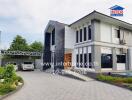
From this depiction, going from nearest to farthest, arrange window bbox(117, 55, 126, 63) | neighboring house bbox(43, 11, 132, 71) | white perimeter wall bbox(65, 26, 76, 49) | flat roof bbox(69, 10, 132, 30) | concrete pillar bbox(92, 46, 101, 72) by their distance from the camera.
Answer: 1. flat roof bbox(69, 10, 132, 30)
2. concrete pillar bbox(92, 46, 101, 72)
3. neighboring house bbox(43, 11, 132, 71)
4. window bbox(117, 55, 126, 63)
5. white perimeter wall bbox(65, 26, 76, 49)

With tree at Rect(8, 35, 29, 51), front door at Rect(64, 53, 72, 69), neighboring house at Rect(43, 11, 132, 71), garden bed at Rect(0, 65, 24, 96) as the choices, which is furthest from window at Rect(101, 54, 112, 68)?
tree at Rect(8, 35, 29, 51)

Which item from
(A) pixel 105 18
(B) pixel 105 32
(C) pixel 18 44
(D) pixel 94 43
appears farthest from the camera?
(C) pixel 18 44

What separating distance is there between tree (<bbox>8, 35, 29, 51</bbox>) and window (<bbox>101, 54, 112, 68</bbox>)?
2714cm

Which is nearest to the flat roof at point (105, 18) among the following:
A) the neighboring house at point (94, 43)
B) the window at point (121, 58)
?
the neighboring house at point (94, 43)

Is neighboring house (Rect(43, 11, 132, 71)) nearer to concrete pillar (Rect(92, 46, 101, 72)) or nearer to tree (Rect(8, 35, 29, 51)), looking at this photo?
concrete pillar (Rect(92, 46, 101, 72))

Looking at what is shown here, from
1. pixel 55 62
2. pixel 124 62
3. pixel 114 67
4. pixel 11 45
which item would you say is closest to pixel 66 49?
pixel 55 62

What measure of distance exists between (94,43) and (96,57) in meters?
1.61

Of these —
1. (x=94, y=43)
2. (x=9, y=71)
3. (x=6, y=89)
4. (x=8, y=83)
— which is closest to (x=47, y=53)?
(x=94, y=43)

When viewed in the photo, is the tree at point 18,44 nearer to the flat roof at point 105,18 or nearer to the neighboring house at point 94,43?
the neighboring house at point 94,43

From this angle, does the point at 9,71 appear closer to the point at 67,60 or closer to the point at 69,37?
the point at 67,60

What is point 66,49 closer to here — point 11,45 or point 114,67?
point 114,67

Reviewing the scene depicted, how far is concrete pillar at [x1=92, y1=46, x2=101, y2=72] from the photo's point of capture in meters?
18.7

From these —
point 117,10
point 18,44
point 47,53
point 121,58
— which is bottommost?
point 121,58

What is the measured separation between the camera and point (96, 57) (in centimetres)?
1883
